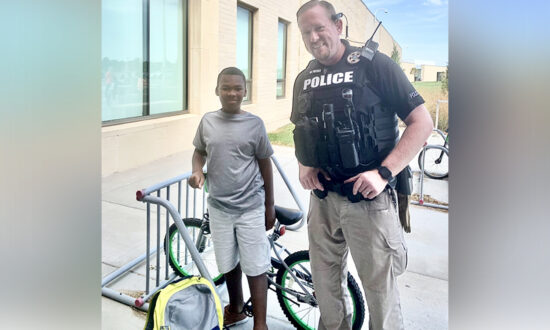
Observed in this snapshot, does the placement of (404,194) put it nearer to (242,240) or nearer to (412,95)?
(412,95)

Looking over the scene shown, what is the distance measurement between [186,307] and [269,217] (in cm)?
44

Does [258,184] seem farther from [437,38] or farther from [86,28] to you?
[86,28]

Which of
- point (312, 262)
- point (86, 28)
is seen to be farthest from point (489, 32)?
point (86, 28)

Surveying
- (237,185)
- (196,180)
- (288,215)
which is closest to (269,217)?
(288,215)

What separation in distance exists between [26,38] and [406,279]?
5.48 ft

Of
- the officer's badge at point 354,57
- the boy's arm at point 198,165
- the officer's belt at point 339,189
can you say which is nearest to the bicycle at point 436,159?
the officer's belt at point 339,189

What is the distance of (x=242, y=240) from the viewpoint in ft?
5.27

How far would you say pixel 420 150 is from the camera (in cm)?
133

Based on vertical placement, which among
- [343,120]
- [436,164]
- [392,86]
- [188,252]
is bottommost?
[188,252]

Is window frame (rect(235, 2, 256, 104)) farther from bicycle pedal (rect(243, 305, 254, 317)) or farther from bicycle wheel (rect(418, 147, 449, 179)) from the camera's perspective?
bicycle pedal (rect(243, 305, 254, 317))

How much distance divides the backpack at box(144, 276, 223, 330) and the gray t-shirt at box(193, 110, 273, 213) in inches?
11.9

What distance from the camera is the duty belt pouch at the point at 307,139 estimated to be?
4.51 ft

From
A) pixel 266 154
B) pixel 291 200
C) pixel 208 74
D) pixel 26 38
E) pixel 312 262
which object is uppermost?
pixel 26 38

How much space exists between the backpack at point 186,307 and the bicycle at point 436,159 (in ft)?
2.86
